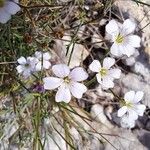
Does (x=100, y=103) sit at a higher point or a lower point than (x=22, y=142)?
higher

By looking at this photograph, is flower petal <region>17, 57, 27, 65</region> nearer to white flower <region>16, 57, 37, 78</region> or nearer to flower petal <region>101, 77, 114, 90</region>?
white flower <region>16, 57, 37, 78</region>

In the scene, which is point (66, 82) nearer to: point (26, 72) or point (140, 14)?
point (26, 72)

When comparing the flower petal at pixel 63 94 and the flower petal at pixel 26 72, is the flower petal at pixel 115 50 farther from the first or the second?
the flower petal at pixel 26 72

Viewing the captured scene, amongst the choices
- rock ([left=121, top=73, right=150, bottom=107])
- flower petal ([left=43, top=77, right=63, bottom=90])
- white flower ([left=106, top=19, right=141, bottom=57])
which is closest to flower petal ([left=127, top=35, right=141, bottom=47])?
white flower ([left=106, top=19, right=141, bottom=57])

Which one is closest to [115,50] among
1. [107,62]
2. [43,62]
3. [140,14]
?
[107,62]

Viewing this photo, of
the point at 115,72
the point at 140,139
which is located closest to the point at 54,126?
the point at 140,139

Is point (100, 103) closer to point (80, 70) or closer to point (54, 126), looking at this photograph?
point (54, 126)

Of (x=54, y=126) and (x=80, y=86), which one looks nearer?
(x=80, y=86)
